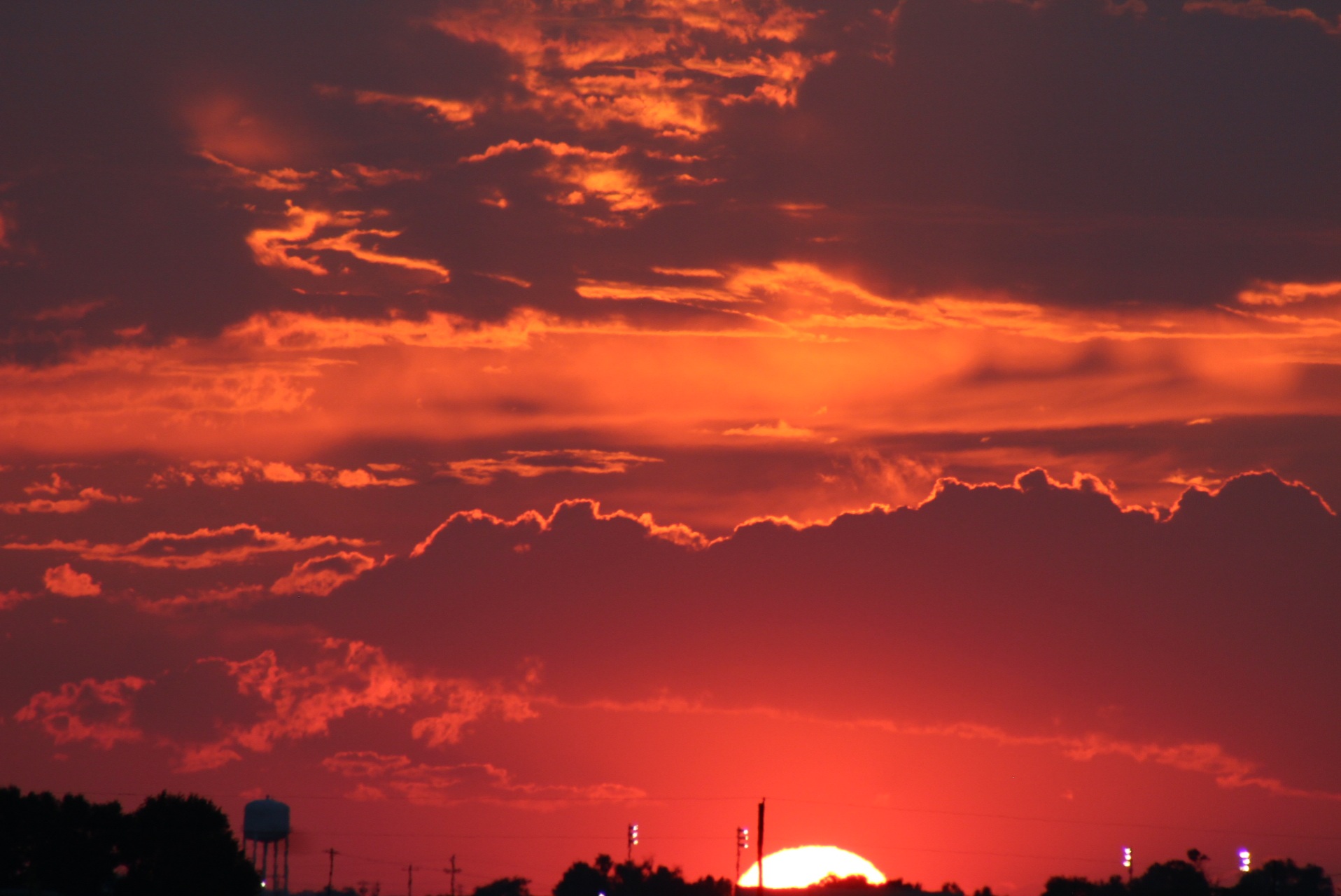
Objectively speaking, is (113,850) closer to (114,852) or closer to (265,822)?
(114,852)

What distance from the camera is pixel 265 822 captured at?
175 meters

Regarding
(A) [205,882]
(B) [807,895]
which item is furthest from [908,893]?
(A) [205,882]

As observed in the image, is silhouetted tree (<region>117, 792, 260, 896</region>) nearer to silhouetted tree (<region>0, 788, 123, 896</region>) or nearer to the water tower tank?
silhouetted tree (<region>0, 788, 123, 896</region>)

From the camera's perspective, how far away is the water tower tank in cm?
17488

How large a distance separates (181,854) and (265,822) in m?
43.6

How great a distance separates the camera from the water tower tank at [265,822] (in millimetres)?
174875

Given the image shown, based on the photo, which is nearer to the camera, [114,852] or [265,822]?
[114,852]

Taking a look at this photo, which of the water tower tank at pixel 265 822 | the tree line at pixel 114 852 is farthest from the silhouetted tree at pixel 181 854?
the water tower tank at pixel 265 822

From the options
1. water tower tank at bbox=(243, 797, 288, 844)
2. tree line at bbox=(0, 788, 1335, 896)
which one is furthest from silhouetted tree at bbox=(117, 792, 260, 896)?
water tower tank at bbox=(243, 797, 288, 844)

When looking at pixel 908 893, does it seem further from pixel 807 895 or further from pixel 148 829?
pixel 148 829

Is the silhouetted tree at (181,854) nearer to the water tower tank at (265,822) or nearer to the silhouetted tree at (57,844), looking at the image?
the silhouetted tree at (57,844)

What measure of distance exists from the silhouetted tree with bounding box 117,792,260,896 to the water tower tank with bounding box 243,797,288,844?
38.9 m

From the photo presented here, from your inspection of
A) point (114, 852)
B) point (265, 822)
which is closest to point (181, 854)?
point (114, 852)

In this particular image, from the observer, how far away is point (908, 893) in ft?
612
